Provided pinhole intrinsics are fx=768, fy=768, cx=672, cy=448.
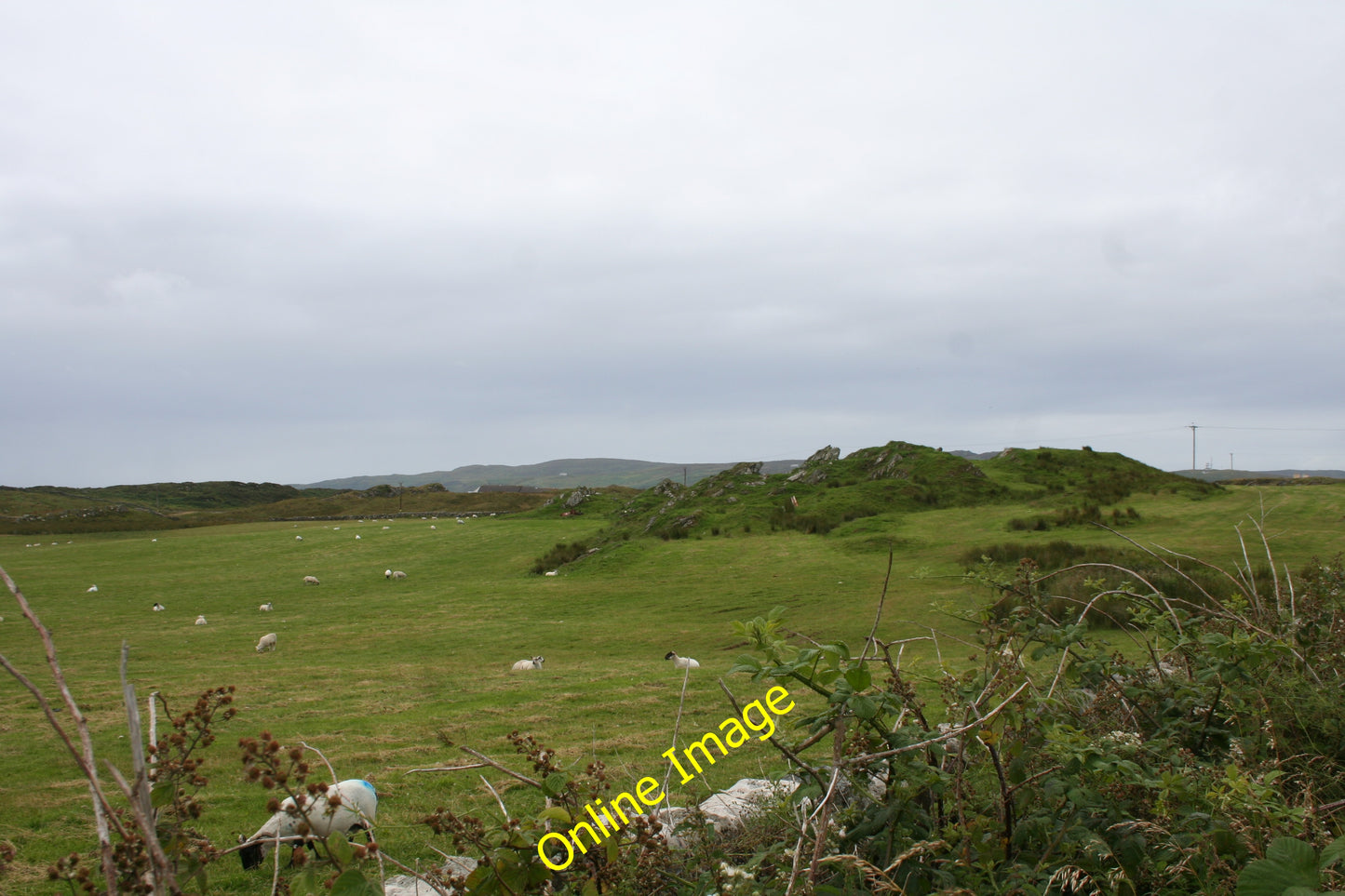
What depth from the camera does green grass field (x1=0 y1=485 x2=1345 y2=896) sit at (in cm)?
623

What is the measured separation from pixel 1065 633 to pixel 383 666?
41.8 ft

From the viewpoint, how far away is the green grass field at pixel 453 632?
245 inches

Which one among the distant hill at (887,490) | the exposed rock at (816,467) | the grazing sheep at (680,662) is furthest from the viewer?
the exposed rock at (816,467)

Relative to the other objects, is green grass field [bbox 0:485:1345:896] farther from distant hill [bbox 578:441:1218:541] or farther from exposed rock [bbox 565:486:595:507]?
exposed rock [bbox 565:486:595:507]

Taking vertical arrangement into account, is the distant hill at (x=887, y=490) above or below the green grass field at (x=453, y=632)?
above

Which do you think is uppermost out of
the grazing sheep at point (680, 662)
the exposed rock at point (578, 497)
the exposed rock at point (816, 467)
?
the exposed rock at point (816, 467)

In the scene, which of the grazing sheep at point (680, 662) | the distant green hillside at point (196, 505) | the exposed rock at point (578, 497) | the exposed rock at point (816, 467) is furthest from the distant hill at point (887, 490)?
the distant green hillside at point (196, 505)

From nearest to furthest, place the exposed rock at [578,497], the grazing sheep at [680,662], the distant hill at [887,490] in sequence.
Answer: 1. the grazing sheep at [680,662]
2. the distant hill at [887,490]
3. the exposed rock at [578,497]

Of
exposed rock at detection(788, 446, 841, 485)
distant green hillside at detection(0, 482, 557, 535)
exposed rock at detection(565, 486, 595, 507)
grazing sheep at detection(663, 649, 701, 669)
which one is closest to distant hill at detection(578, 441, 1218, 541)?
exposed rock at detection(788, 446, 841, 485)

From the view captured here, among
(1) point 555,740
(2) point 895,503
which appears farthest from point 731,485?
(1) point 555,740

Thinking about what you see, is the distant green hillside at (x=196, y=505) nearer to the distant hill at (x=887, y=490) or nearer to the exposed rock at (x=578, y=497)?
the exposed rock at (x=578, y=497)

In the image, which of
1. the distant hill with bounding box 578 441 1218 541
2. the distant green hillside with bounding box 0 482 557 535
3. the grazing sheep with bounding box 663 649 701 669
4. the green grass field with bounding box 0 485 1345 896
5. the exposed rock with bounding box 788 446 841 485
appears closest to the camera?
the green grass field with bounding box 0 485 1345 896

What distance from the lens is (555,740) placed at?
7.27m

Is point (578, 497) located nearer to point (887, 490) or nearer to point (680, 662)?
point (887, 490)
